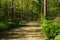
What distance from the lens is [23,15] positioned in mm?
33750

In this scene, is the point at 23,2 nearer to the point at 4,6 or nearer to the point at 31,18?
the point at 31,18

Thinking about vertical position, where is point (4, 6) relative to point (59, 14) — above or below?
above

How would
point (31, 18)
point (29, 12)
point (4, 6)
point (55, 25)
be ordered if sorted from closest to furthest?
point (55, 25), point (4, 6), point (31, 18), point (29, 12)

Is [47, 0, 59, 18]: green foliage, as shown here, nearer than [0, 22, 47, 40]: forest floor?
No

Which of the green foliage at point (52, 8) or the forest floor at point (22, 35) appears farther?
the green foliage at point (52, 8)

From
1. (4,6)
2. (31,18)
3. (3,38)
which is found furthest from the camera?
(31,18)

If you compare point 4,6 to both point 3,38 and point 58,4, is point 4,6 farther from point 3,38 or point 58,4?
point 3,38

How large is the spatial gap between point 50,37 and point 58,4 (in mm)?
24965

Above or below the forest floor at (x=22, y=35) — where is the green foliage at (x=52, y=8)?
below

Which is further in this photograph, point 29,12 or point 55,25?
point 29,12

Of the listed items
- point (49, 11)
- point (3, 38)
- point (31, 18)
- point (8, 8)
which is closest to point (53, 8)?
point (49, 11)

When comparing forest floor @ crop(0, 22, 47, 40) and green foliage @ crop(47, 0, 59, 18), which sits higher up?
forest floor @ crop(0, 22, 47, 40)

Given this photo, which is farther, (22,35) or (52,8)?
(52,8)

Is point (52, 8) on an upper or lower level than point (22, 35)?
lower
